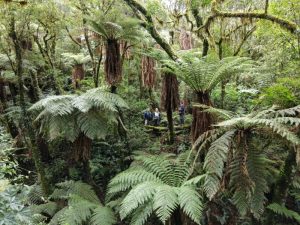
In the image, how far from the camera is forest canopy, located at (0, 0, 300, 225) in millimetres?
4520

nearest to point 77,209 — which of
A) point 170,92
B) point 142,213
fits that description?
point 142,213

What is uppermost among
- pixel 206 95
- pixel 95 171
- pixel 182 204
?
pixel 206 95

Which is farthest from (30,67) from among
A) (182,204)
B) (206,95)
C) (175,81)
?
(182,204)

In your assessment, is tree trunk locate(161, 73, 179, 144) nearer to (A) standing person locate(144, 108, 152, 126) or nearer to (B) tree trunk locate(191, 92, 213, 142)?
(B) tree trunk locate(191, 92, 213, 142)

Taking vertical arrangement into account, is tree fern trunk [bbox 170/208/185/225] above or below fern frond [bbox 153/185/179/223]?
below

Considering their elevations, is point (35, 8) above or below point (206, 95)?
above

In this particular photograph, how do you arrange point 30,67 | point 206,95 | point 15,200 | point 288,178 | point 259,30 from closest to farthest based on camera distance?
point 15,200 < point 288,178 < point 206,95 < point 259,30 < point 30,67

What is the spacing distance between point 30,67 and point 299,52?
5.69 m

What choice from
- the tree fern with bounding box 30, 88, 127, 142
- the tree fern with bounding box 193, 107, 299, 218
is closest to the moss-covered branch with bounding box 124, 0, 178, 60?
the tree fern with bounding box 30, 88, 127, 142

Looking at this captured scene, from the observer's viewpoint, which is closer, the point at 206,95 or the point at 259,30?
the point at 206,95

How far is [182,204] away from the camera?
4.59 metres

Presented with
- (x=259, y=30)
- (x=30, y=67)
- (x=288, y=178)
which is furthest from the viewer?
(x=30, y=67)

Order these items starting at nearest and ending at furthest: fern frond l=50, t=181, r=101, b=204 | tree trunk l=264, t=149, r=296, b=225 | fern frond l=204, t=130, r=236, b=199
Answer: fern frond l=204, t=130, r=236, b=199 < tree trunk l=264, t=149, r=296, b=225 < fern frond l=50, t=181, r=101, b=204

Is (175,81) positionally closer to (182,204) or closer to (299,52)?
(299,52)
